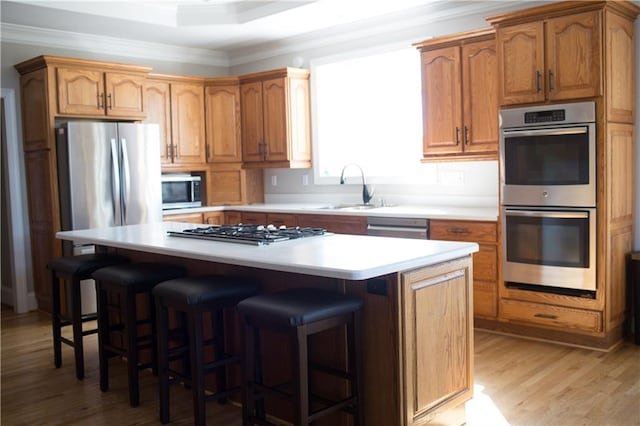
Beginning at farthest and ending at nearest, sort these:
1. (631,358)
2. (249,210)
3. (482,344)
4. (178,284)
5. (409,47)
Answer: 1. (249,210)
2. (409,47)
3. (482,344)
4. (631,358)
5. (178,284)

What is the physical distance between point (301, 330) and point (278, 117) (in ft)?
13.3

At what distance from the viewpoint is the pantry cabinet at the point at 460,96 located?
177 inches

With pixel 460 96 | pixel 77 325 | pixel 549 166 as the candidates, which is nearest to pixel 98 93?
pixel 77 325

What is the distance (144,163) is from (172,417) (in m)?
2.93

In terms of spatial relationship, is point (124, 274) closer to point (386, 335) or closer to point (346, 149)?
point (386, 335)

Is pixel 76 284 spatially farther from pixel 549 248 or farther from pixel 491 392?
pixel 549 248

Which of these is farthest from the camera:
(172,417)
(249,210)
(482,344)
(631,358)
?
(249,210)

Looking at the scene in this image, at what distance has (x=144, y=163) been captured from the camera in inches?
217

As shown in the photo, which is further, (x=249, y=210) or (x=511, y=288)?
(x=249, y=210)

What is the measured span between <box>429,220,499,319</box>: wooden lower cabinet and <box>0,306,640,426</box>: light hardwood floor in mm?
254

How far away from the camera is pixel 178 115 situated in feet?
20.4

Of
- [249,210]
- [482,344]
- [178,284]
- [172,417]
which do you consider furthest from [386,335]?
[249,210]

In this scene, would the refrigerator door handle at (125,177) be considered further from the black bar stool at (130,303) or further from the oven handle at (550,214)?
the oven handle at (550,214)

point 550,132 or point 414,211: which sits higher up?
point 550,132
